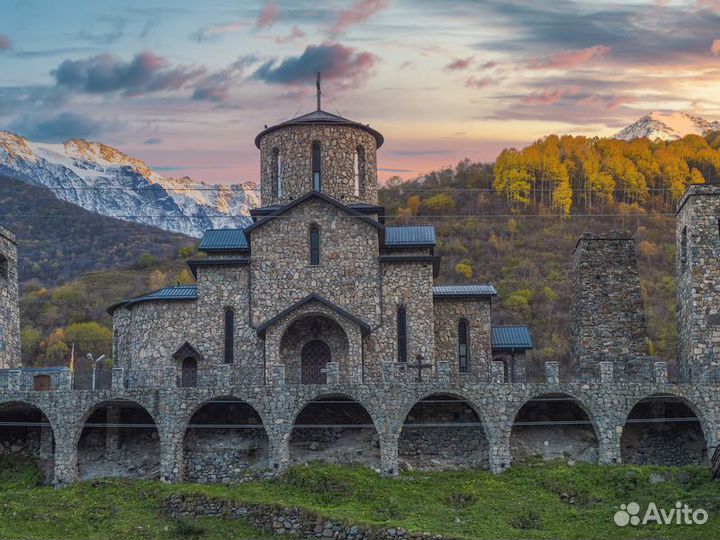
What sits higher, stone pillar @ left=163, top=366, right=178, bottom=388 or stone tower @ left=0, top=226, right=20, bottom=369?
stone tower @ left=0, top=226, right=20, bottom=369

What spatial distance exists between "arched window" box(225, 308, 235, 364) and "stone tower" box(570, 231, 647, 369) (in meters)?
13.3

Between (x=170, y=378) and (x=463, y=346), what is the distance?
11.3 m

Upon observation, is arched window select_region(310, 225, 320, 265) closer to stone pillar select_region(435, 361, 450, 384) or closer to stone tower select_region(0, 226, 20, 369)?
stone pillar select_region(435, 361, 450, 384)

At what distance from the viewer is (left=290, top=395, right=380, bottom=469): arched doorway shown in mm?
40062

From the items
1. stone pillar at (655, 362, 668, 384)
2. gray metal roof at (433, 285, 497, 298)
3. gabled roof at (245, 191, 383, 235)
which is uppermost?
gabled roof at (245, 191, 383, 235)

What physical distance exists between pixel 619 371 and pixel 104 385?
62.5ft

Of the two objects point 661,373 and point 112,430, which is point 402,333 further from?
point 112,430

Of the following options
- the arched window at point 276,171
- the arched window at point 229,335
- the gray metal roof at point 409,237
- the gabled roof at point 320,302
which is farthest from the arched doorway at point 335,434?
the arched window at point 276,171

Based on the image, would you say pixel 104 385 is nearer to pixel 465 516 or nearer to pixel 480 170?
pixel 465 516

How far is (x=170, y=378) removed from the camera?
4075 cm

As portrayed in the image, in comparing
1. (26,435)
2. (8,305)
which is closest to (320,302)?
(26,435)

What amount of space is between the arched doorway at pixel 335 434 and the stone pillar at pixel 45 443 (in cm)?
854

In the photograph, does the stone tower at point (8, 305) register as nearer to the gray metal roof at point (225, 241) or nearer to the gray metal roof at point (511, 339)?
the gray metal roof at point (225, 241)

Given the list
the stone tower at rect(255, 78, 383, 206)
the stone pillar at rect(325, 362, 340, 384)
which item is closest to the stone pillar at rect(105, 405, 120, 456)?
the stone pillar at rect(325, 362, 340, 384)
